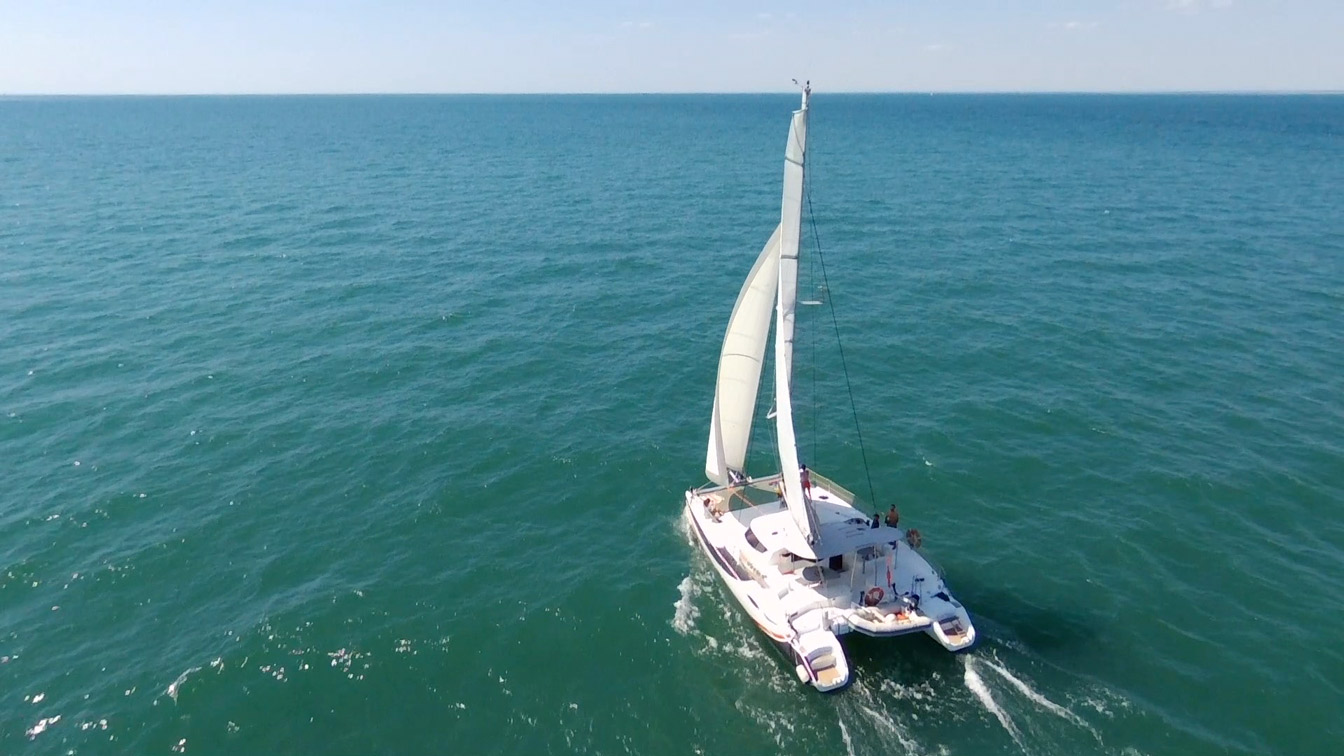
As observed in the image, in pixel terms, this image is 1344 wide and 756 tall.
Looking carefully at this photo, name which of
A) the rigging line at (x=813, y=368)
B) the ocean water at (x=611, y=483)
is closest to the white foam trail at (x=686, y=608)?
the ocean water at (x=611, y=483)

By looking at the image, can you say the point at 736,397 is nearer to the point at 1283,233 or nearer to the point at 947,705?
the point at 947,705

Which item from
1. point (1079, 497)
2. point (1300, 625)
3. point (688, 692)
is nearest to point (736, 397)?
point (688, 692)

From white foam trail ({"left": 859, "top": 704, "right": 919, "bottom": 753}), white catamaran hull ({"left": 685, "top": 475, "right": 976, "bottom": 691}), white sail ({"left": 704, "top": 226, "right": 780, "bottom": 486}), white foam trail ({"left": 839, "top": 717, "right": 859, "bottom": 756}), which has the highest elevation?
white sail ({"left": 704, "top": 226, "right": 780, "bottom": 486})

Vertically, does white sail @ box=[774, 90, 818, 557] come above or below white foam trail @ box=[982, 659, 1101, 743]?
above

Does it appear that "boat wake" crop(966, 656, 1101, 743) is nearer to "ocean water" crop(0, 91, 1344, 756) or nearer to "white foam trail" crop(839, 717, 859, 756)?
"ocean water" crop(0, 91, 1344, 756)

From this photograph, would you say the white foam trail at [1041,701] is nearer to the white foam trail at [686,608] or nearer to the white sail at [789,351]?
the white sail at [789,351]

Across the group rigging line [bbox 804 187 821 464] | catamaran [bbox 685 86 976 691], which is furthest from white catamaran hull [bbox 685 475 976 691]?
rigging line [bbox 804 187 821 464]
